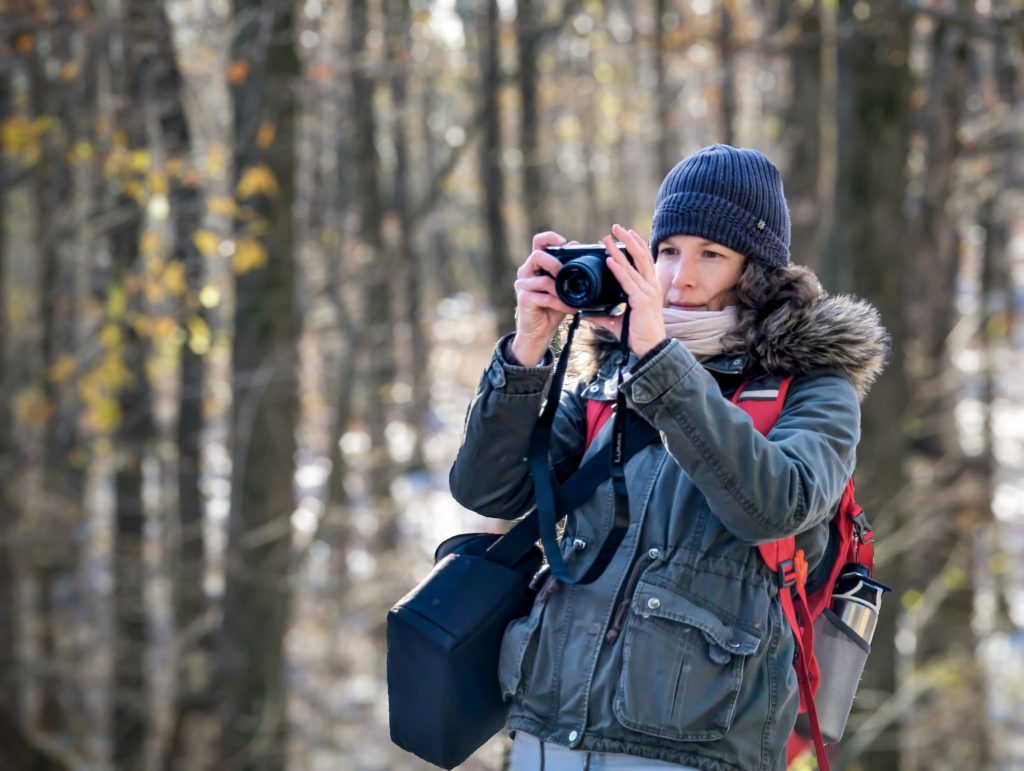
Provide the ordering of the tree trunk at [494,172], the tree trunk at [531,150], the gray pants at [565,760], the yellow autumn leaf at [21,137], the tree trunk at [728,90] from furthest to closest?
1. the tree trunk at [531,150]
2. the tree trunk at [728,90]
3. the tree trunk at [494,172]
4. the yellow autumn leaf at [21,137]
5. the gray pants at [565,760]

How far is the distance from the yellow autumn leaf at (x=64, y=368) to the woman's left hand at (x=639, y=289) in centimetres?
676

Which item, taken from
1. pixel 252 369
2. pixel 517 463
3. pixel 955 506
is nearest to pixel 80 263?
pixel 252 369

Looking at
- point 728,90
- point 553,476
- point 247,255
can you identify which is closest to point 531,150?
point 728,90

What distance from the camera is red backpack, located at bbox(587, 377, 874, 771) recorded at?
2516mm

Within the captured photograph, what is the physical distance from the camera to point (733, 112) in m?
14.1

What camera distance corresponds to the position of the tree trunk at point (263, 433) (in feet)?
29.9

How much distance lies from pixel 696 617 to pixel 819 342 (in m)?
0.56

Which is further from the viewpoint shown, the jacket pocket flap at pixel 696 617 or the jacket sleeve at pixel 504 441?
the jacket sleeve at pixel 504 441

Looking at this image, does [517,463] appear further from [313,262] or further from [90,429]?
[313,262]

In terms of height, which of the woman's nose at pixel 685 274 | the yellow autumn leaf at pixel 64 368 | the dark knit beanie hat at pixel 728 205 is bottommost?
the yellow autumn leaf at pixel 64 368

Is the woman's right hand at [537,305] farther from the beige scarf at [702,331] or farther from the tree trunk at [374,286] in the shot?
the tree trunk at [374,286]

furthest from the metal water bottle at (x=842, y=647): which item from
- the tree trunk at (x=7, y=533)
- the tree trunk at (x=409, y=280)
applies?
the tree trunk at (x=409, y=280)

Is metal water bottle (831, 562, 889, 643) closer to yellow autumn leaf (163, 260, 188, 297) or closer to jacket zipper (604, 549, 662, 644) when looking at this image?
jacket zipper (604, 549, 662, 644)

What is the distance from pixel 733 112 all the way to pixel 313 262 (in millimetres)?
4511
